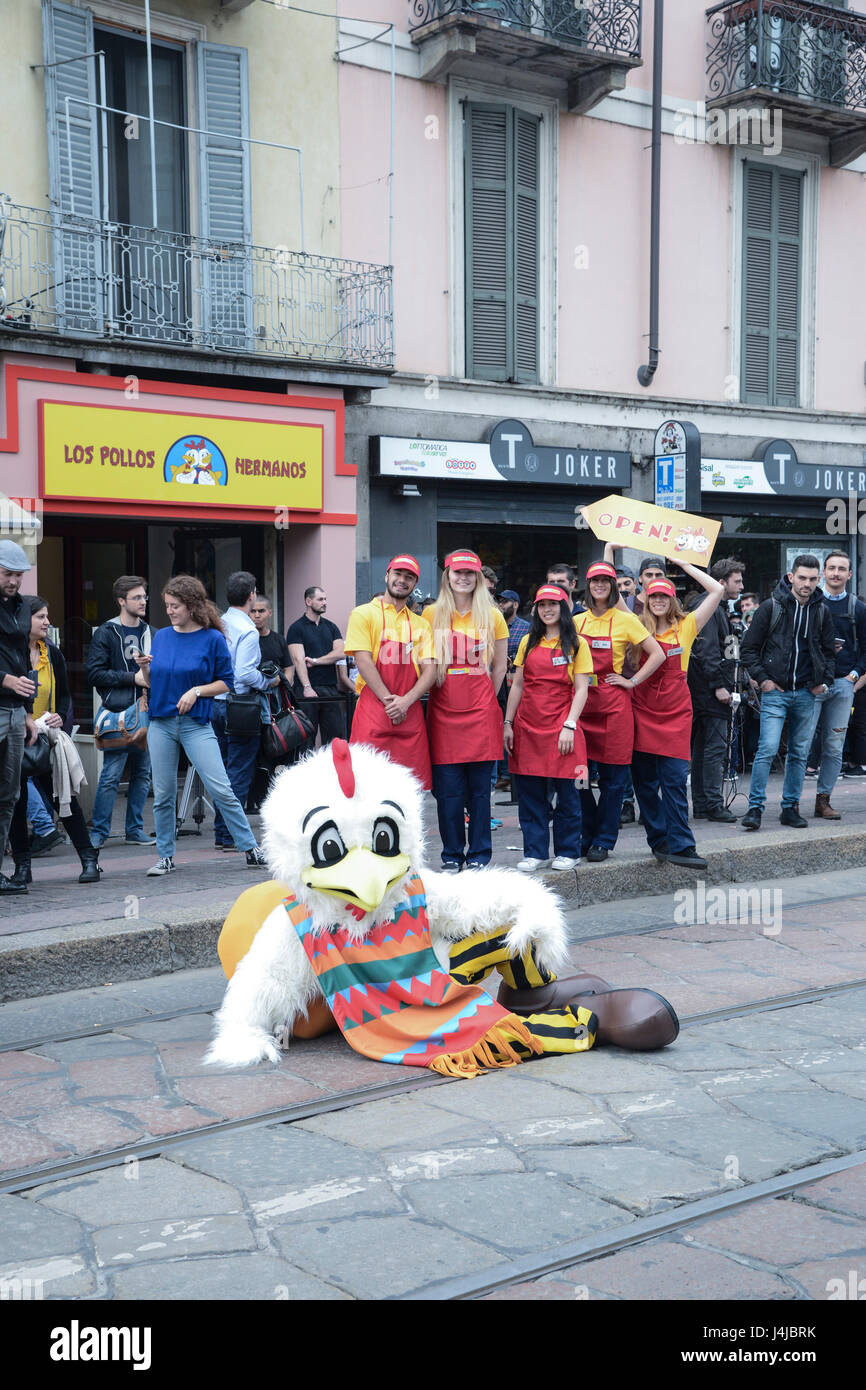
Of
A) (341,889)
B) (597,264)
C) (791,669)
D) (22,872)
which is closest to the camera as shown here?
(341,889)

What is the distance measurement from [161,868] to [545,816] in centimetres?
222

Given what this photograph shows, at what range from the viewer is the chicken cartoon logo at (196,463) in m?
12.9

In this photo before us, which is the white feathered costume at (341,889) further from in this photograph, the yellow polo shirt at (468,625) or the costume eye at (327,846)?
the yellow polo shirt at (468,625)

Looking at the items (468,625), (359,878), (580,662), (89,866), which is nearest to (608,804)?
(580,662)

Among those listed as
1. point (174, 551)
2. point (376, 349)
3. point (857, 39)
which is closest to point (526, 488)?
point (376, 349)

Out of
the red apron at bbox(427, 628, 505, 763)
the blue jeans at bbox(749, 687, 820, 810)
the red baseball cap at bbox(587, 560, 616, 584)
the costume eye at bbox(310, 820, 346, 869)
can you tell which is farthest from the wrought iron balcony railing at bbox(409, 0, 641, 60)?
the costume eye at bbox(310, 820, 346, 869)

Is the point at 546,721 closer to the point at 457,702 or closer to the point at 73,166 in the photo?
the point at 457,702

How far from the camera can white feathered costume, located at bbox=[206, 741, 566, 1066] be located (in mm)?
4863

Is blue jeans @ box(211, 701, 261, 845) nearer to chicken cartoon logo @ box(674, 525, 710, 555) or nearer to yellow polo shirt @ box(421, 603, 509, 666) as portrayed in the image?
yellow polo shirt @ box(421, 603, 509, 666)

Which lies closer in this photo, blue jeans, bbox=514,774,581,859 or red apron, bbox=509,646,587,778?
red apron, bbox=509,646,587,778

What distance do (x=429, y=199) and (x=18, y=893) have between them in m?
9.91

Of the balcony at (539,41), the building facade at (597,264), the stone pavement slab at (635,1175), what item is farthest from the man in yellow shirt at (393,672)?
the balcony at (539,41)

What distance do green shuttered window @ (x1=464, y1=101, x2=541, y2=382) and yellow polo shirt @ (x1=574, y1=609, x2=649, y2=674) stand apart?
306 inches

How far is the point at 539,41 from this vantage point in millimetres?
14805
